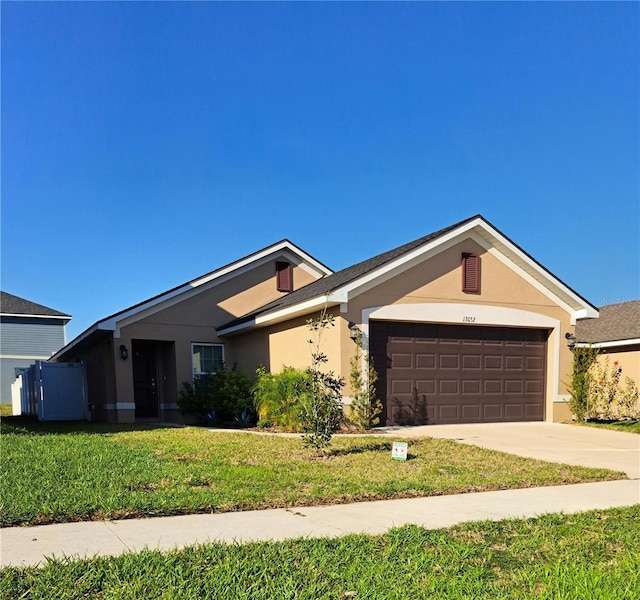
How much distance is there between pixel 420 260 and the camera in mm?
13227

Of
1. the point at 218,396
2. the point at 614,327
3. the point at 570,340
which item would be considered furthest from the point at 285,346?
the point at 614,327

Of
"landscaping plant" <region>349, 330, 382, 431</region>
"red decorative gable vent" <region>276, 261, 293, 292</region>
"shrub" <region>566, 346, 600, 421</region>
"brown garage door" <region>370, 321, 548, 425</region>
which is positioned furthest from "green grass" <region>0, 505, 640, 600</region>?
"red decorative gable vent" <region>276, 261, 293, 292</region>

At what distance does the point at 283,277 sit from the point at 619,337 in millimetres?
10874

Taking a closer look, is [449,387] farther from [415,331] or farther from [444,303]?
[444,303]

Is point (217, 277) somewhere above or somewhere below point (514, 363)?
above

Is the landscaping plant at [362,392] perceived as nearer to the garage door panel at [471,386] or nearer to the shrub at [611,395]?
the garage door panel at [471,386]

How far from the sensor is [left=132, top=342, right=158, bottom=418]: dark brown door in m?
17.5

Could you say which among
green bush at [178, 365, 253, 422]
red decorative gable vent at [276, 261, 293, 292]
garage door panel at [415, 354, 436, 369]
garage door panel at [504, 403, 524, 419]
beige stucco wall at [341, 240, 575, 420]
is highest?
red decorative gable vent at [276, 261, 293, 292]

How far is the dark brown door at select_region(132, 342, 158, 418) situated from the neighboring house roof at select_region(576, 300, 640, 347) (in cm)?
1310

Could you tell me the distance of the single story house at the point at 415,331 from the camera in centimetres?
1280

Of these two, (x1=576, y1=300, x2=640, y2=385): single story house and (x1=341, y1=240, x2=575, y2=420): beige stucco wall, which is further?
(x1=576, y1=300, x2=640, y2=385): single story house

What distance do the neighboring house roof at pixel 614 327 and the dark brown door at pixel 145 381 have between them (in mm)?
13104

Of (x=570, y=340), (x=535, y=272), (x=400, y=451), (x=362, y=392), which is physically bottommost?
(x=400, y=451)

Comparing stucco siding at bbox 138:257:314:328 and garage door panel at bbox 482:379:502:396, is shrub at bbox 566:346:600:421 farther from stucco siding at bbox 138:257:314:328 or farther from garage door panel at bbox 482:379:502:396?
stucco siding at bbox 138:257:314:328
